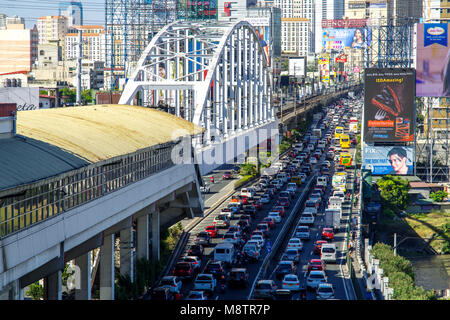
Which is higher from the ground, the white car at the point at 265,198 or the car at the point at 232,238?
the car at the point at 232,238

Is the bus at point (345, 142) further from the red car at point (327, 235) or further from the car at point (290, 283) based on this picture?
the car at point (290, 283)

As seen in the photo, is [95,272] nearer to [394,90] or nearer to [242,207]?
[242,207]

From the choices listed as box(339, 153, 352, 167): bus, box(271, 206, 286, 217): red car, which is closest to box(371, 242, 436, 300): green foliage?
box(271, 206, 286, 217): red car

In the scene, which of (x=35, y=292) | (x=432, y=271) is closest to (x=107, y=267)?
(x=35, y=292)

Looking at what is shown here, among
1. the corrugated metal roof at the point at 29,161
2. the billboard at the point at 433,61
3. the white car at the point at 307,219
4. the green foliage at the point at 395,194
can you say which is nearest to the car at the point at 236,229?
the white car at the point at 307,219

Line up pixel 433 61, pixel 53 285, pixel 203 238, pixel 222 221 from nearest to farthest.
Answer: pixel 53 285 → pixel 203 238 → pixel 222 221 → pixel 433 61

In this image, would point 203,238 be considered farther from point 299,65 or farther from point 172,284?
point 299,65
